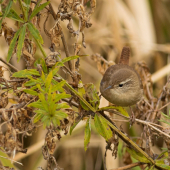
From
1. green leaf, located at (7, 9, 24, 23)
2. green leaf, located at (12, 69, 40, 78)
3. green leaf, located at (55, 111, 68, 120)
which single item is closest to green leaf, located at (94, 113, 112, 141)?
green leaf, located at (55, 111, 68, 120)

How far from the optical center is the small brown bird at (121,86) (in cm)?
207

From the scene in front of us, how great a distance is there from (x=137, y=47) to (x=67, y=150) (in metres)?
1.73

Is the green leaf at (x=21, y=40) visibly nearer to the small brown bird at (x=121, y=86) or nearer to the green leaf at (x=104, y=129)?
the green leaf at (x=104, y=129)

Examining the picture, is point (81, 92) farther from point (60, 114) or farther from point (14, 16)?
point (14, 16)

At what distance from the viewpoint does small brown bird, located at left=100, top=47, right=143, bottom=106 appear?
2.07 m

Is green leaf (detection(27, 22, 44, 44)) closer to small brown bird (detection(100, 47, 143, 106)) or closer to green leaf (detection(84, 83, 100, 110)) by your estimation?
green leaf (detection(84, 83, 100, 110))

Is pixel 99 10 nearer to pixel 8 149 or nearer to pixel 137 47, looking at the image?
pixel 137 47

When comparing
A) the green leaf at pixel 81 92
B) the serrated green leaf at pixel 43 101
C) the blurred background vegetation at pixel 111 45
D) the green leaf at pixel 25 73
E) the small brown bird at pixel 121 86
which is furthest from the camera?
the blurred background vegetation at pixel 111 45

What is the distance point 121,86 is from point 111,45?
1.70 meters

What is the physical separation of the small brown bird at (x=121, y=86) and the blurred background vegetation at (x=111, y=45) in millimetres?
946

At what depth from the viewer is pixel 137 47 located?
155 inches

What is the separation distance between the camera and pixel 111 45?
12.7 ft

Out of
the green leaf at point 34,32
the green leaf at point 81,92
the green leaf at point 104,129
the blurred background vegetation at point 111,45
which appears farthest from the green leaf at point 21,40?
the blurred background vegetation at point 111,45

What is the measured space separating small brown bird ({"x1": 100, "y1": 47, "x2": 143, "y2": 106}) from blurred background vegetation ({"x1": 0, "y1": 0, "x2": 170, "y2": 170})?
95 cm
